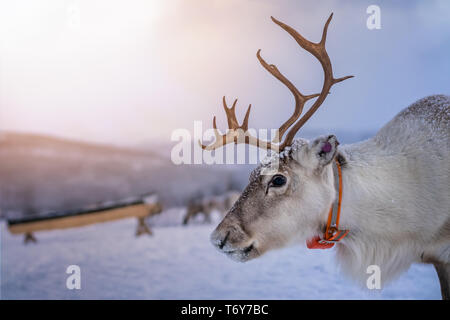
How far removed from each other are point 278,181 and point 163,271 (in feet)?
7.55

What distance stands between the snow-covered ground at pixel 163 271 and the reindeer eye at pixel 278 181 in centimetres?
137

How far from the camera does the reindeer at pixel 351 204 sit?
1.36 m

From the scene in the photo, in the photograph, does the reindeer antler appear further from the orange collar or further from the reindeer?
the orange collar

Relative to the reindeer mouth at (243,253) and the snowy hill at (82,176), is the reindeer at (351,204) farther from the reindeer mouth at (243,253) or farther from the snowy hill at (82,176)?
the snowy hill at (82,176)

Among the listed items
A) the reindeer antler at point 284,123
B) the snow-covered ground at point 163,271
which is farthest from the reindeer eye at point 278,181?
the snow-covered ground at point 163,271

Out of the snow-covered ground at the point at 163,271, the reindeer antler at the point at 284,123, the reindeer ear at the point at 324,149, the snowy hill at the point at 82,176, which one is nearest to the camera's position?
the reindeer ear at the point at 324,149

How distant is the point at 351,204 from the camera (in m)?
1.37

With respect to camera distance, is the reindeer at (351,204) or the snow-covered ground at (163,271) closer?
the reindeer at (351,204)

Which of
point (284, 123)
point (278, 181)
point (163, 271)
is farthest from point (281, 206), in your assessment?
point (163, 271)

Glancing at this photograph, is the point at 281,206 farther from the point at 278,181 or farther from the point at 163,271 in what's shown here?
the point at 163,271

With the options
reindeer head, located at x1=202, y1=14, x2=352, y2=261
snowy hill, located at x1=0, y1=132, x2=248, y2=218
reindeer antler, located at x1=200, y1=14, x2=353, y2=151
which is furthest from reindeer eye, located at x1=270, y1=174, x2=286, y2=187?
snowy hill, located at x1=0, y1=132, x2=248, y2=218

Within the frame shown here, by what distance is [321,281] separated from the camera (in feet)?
9.88

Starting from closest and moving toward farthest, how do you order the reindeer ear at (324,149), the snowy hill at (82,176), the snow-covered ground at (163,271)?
1. the reindeer ear at (324,149)
2. the snow-covered ground at (163,271)
3. the snowy hill at (82,176)
